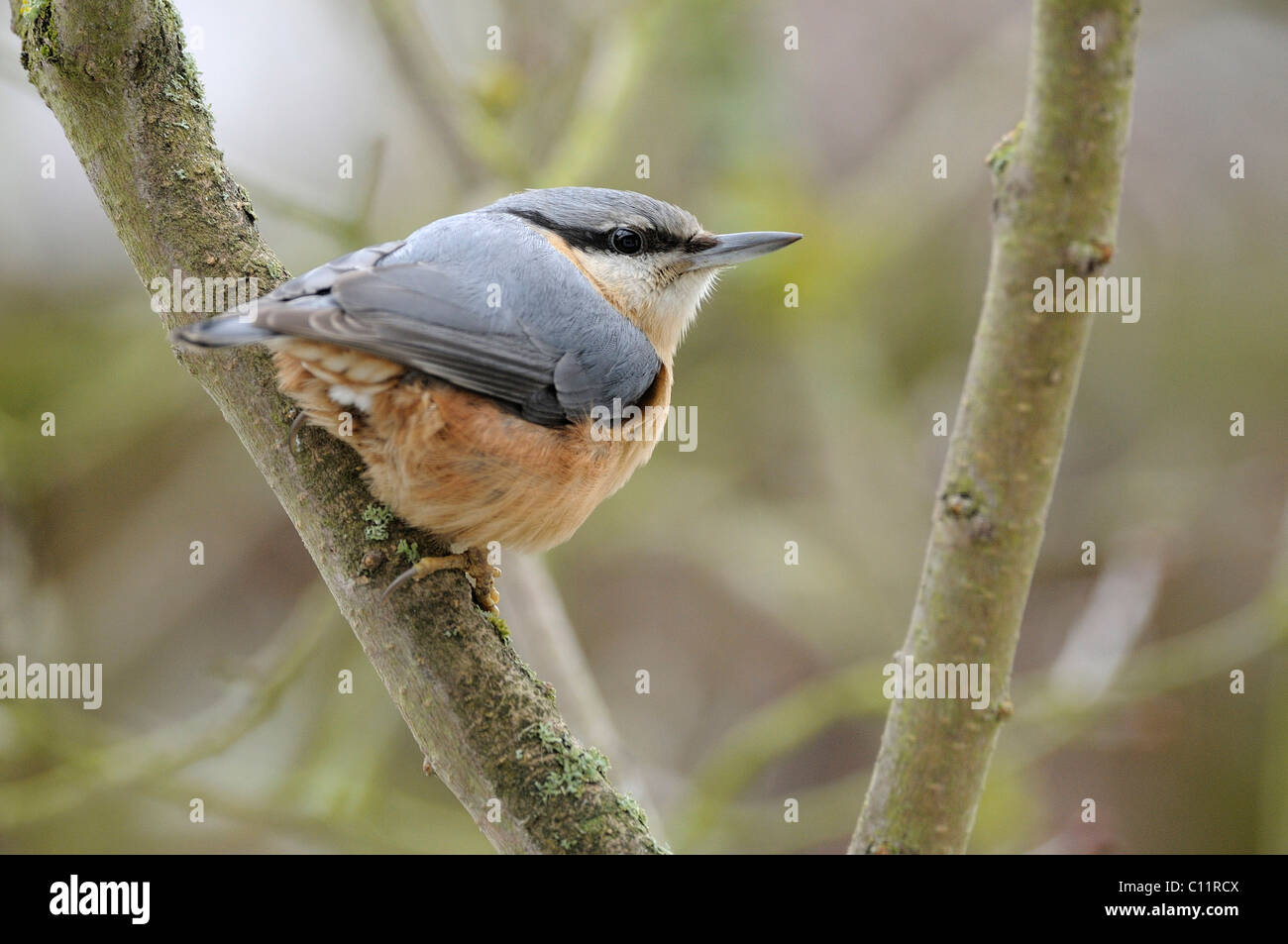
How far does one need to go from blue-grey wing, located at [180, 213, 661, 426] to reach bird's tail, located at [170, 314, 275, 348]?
3.0 inches

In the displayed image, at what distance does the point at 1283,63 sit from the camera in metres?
5.73

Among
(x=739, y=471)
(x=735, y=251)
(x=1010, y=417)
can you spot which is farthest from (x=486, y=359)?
(x=739, y=471)

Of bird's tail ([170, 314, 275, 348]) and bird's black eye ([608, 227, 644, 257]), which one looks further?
bird's black eye ([608, 227, 644, 257])

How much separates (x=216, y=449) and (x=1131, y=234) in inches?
176

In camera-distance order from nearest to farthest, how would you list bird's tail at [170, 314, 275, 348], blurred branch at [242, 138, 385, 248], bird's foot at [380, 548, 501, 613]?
bird's tail at [170, 314, 275, 348] < bird's foot at [380, 548, 501, 613] < blurred branch at [242, 138, 385, 248]

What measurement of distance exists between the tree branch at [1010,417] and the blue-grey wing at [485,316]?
118 cm

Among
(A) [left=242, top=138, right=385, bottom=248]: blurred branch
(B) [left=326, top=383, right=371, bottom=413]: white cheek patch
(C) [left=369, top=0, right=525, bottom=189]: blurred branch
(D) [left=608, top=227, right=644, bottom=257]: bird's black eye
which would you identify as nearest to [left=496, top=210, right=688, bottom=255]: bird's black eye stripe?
(D) [left=608, top=227, right=644, bottom=257]: bird's black eye

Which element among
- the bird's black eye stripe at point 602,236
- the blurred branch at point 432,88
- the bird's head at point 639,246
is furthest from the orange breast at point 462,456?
the blurred branch at point 432,88

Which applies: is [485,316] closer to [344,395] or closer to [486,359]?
[486,359]

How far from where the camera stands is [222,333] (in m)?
2.08

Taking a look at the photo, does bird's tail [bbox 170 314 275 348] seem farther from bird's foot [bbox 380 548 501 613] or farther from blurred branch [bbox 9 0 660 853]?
bird's foot [bbox 380 548 501 613]

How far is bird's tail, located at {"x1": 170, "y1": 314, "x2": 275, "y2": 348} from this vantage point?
80.5 inches
